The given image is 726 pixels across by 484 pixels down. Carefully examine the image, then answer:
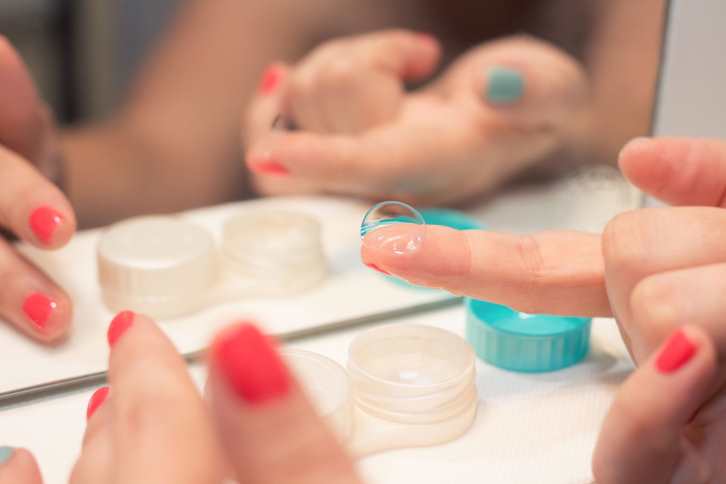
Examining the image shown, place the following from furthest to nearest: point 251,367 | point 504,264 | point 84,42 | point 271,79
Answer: point 84,42
point 271,79
point 504,264
point 251,367

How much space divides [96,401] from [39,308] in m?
0.07

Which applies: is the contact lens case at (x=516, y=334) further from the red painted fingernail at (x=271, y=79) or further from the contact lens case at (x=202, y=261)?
the red painted fingernail at (x=271, y=79)

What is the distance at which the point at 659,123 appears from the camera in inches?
16.0

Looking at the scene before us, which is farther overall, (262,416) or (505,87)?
(505,87)

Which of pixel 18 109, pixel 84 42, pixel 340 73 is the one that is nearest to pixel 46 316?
pixel 18 109

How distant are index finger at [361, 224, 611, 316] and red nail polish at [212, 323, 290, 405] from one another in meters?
0.09

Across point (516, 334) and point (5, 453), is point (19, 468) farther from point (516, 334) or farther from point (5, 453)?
point (516, 334)

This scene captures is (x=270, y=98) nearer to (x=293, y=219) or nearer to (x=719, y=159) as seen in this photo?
(x=293, y=219)

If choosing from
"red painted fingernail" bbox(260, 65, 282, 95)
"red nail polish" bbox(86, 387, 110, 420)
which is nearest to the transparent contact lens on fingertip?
"red nail polish" bbox(86, 387, 110, 420)

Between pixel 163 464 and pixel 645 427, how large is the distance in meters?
0.13

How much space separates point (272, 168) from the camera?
16.4 inches

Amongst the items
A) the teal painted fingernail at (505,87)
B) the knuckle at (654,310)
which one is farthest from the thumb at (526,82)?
the knuckle at (654,310)

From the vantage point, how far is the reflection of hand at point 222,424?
0.18 metres

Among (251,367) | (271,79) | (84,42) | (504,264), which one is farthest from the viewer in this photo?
(84,42)
